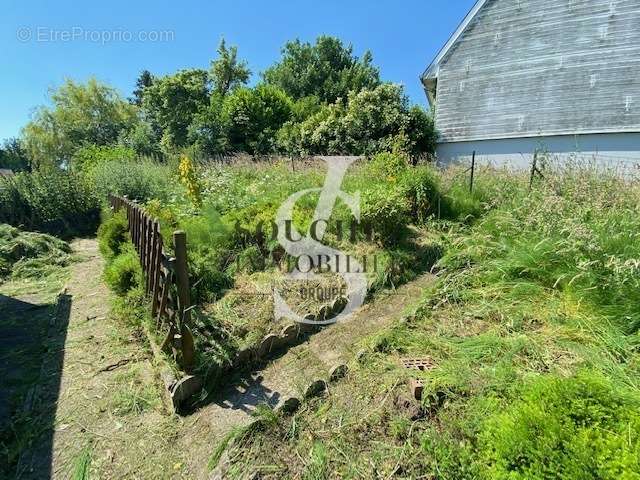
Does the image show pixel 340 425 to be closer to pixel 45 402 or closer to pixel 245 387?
pixel 245 387

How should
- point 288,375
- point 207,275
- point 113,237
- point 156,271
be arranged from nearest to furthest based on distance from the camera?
1. point 288,375
2. point 156,271
3. point 207,275
4. point 113,237

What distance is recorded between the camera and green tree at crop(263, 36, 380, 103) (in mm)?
25875

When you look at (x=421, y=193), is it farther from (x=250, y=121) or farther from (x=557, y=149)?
(x=250, y=121)

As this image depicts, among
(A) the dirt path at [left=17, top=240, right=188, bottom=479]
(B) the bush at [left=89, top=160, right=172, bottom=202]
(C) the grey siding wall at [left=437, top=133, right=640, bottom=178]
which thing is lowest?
(A) the dirt path at [left=17, top=240, right=188, bottom=479]

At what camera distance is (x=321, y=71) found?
26.7 metres

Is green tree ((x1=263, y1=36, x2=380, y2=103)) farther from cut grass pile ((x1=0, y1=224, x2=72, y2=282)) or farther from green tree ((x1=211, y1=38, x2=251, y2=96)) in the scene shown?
cut grass pile ((x1=0, y1=224, x2=72, y2=282))

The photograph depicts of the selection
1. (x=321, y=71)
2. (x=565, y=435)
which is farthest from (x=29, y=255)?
(x=321, y=71)

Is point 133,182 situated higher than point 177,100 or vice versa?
point 177,100

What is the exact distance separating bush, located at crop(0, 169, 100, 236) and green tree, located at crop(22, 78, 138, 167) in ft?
81.2

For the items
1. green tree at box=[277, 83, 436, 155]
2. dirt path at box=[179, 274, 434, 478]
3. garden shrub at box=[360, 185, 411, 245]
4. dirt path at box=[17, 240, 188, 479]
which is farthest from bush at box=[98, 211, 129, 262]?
green tree at box=[277, 83, 436, 155]

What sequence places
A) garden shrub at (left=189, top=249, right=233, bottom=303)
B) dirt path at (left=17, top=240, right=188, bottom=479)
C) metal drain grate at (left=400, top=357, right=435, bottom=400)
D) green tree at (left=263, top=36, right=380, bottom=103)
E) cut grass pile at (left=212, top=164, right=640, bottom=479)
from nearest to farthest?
cut grass pile at (left=212, top=164, right=640, bottom=479) < dirt path at (left=17, top=240, right=188, bottom=479) < metal drain grate at (left=400, top=357, right=435, bottom=400) < garden shrub at (left=189, top=249, right=233, bottom=303) < green tree at (left=263, top=36, right=380, bottom=103)

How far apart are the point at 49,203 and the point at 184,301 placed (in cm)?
811

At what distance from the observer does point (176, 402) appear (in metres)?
2.58

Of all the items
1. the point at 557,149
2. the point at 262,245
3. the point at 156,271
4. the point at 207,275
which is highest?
the point at 557,149
